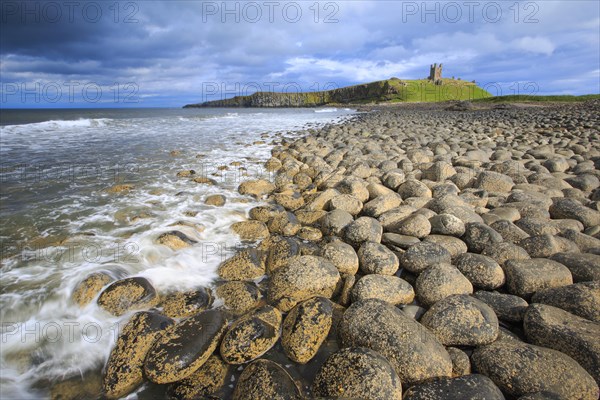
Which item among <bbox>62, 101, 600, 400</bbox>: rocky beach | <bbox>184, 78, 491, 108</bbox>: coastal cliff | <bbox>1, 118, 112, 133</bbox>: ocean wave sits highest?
<bbox>184, 78, 491, 108</bbox>: coastal cliff

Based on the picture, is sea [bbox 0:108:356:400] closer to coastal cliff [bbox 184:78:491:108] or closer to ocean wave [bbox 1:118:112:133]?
ocean wave [bbox 1:118:112:133]

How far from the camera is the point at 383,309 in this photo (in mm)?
2615

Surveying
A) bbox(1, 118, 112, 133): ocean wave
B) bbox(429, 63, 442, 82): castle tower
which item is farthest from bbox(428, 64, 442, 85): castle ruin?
bbox(1, 118, 112, 133): ocean wave

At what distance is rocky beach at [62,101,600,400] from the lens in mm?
2195

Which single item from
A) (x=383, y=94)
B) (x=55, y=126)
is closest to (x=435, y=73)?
(x=383, y=94)

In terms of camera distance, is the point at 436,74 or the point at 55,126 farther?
the point at 436,74

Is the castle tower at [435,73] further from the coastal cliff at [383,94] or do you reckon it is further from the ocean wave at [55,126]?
the ocean wave at [55,126]

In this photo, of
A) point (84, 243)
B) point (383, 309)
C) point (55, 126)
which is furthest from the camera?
point (55, 126)

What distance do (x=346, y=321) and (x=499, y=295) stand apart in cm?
166

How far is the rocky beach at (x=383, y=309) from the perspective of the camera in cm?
220

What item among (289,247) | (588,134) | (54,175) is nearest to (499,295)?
(289,247)

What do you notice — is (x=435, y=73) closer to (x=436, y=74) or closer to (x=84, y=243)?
(x=436, y=74)

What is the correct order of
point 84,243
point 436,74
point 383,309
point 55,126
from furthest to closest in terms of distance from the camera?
point 436,74, point 55,126, point 84,243, point 383,309

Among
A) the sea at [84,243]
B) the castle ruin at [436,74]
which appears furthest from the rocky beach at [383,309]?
the castle ruin at [436,74]
